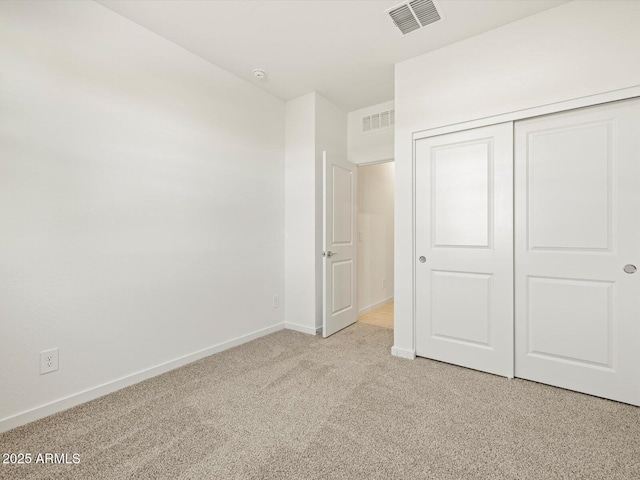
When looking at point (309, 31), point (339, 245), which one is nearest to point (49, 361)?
point (339, 245)

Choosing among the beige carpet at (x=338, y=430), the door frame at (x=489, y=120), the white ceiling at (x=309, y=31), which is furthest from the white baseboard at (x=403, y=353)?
the white ceiling at (x=309, y=31)

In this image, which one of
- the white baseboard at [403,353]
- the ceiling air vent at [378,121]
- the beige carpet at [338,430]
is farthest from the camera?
the ceiling air vent at [378,121]

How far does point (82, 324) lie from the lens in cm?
198

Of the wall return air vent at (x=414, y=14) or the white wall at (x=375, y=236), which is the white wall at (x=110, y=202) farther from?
the white wall at (x=375, y=236)

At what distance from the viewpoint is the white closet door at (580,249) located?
6.26 ft

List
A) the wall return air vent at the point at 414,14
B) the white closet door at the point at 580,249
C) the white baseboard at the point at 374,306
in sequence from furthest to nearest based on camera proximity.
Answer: the white baseboard at the point at 374,306 → the wall return air vent at the point at 414,14 → the white closet door at the point at 580,249

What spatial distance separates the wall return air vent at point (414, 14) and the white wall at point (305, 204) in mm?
1308

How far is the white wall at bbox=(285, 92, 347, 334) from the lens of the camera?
11.1ft

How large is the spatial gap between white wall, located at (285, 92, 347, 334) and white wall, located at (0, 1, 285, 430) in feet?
1.92

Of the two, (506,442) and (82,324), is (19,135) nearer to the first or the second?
(82,324)

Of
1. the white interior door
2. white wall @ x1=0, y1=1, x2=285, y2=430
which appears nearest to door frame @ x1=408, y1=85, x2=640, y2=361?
the white interior door

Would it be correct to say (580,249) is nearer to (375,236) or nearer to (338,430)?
(338,430)

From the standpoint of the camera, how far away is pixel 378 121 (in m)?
3.62

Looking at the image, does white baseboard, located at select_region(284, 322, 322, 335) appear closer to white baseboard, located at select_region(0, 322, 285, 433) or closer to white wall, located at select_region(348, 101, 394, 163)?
white baseboard, located at select_region(0, 322, 285, 433)
